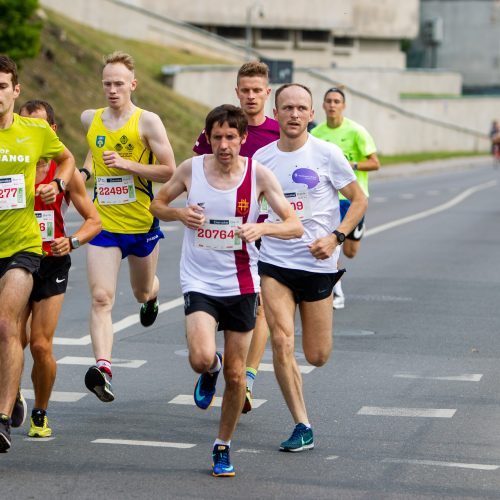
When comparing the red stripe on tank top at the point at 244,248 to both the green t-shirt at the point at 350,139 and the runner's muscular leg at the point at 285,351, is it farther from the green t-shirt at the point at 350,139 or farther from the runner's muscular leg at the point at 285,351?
the green t-shirt at the point at 350,139

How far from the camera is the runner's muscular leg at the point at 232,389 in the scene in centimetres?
759

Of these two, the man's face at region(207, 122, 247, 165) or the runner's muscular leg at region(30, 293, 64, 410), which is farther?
the runner's muscular leg at region(30, 293, 64, 410)

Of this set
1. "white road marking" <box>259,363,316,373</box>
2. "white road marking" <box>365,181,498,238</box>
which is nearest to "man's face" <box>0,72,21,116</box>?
"white road marking" <box>259,363,316,373</box>

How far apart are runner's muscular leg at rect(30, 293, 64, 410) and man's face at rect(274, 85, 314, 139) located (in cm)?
163

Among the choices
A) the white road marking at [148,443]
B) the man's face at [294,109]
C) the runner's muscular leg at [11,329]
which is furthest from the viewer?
the man's face at [294,109]

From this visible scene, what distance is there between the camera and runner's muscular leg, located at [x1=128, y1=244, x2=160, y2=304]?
10.2 m

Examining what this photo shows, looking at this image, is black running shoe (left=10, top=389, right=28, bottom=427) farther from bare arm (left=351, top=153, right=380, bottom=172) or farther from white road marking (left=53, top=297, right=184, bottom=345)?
bare arm (left=351, top=153, right=380, bottom=172)

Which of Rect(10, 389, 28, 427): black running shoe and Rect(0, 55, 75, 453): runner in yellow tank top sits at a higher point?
Rect(0, 55, 75, 453): runner in yellow tank top

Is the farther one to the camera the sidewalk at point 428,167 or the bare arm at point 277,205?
the sidewalk at point 428,167

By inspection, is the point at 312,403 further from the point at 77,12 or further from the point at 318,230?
the point at 77,12

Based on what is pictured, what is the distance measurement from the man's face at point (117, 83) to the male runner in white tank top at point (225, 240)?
72.0 inches

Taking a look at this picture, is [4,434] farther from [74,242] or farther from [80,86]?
[80,86]

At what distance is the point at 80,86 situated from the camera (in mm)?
44219

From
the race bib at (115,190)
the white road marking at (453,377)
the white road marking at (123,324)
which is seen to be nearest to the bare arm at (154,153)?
the race bib at (115,190)
